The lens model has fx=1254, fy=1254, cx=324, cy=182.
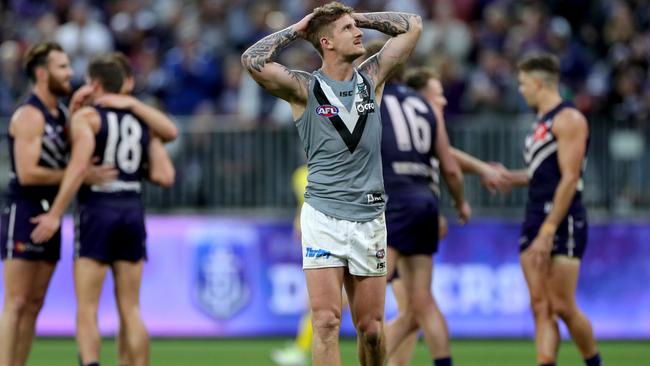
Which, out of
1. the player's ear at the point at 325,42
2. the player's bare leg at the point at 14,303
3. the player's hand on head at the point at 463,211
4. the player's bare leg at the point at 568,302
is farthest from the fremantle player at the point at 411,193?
the player's bare leg at the point at 14,303

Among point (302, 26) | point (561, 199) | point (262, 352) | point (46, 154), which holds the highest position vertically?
point (302, 26)

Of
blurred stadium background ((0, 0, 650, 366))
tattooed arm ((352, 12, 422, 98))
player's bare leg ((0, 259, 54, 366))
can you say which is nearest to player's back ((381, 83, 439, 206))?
tattooed arm ((352, 12, 422, 98))

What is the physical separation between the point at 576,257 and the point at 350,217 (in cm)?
275

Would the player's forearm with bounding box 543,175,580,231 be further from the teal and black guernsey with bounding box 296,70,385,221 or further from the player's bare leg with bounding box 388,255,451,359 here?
the teal and black guernsey with bounding box 296,70,385,221

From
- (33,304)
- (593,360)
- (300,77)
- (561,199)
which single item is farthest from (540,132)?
(33,304)

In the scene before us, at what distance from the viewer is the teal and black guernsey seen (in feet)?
27.7

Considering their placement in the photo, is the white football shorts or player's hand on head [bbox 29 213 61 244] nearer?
the white football shorts

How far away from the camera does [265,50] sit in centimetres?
842

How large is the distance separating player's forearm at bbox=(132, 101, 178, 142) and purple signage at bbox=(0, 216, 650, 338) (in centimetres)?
548

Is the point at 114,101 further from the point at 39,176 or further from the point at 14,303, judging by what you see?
the point at 14,303

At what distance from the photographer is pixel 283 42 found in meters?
8.52

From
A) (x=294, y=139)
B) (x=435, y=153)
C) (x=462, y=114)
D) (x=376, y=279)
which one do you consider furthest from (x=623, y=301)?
(x=376, y=279)

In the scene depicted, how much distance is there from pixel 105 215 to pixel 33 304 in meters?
0.96

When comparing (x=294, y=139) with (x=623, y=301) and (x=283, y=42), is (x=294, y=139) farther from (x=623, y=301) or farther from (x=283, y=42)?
(x=283, y=42)
